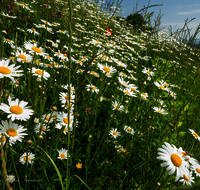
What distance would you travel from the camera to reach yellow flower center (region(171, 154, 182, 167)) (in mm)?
914

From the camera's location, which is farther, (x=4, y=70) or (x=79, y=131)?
(x=79, y=131)

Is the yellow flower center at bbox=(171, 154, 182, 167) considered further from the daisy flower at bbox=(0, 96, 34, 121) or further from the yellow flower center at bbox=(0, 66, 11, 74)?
the yellow flower center at bbox=(0, 66, 11, 74)

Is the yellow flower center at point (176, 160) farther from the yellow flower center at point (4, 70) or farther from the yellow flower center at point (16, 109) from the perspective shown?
the yellow flower center at point (4, 70)

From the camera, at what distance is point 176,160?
922mm

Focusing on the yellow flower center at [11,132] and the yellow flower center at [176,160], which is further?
the yellow flower center at [176,160]

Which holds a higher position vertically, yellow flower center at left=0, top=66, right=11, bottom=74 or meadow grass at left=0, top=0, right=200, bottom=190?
yellow flower center at left=0, top=66, right=11, bottom=74

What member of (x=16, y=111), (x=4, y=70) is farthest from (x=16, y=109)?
(x=4, y=70)

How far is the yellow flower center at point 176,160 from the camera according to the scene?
914 millimetres

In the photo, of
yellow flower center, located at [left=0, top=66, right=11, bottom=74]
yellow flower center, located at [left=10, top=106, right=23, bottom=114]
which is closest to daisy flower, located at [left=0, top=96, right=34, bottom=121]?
yellow flower center, located at [left=10, top=106, right=23, bottom=114]

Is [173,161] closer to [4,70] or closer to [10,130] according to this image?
[10,130]

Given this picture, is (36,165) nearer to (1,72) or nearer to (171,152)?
(1,72)

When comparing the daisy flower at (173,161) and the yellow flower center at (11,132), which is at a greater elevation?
the yellow flower center at (11,132)

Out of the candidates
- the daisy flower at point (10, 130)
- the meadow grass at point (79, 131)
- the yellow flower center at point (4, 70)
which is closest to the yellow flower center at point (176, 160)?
the meadow grass at point (79, 131)

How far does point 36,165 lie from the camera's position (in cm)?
122
